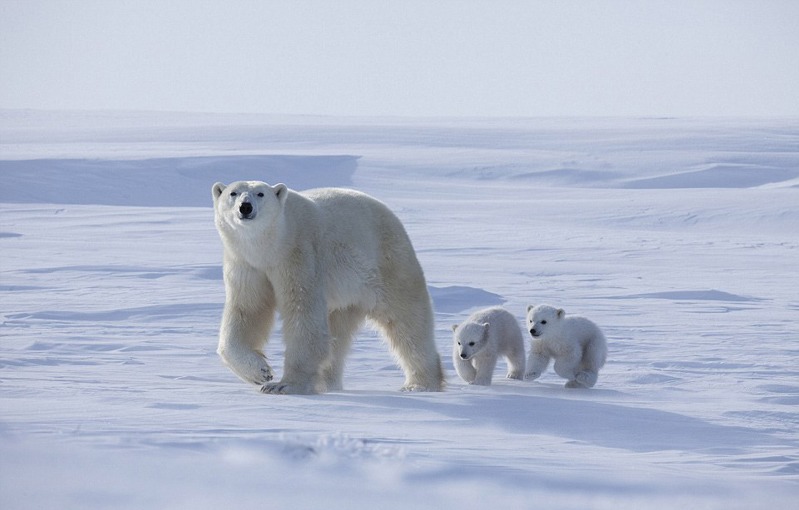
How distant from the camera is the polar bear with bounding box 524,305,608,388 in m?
5.65

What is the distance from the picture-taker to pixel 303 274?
4.79m

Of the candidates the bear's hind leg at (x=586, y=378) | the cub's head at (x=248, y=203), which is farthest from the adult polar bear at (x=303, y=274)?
the bear's hind leg at (x=586, y=378)

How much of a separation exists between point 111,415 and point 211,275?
19.5 ft

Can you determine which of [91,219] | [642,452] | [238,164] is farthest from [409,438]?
[238,164]

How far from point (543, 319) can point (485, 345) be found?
32cm

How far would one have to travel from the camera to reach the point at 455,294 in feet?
28.0

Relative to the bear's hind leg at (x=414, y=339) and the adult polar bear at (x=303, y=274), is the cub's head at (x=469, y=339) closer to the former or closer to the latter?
the bear's hind leg at (x=414, y=339)

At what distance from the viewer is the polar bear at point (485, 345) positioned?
18.3ft

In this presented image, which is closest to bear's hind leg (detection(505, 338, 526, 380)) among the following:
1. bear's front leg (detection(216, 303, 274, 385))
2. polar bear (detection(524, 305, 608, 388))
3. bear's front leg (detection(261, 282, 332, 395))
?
polar bear (detection(524, 305, 608, 388))

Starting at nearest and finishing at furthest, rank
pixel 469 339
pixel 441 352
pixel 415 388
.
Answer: pixel 415 388 < pixel 469 339 < pixel 441 352

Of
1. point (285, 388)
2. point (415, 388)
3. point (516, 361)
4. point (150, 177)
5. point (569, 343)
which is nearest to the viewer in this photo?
point (285, 388)

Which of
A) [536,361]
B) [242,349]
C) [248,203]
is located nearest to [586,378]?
[536,361]

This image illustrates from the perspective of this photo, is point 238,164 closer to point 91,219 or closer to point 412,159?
point 412,159

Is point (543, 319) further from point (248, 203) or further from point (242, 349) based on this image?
point (248, 203)
